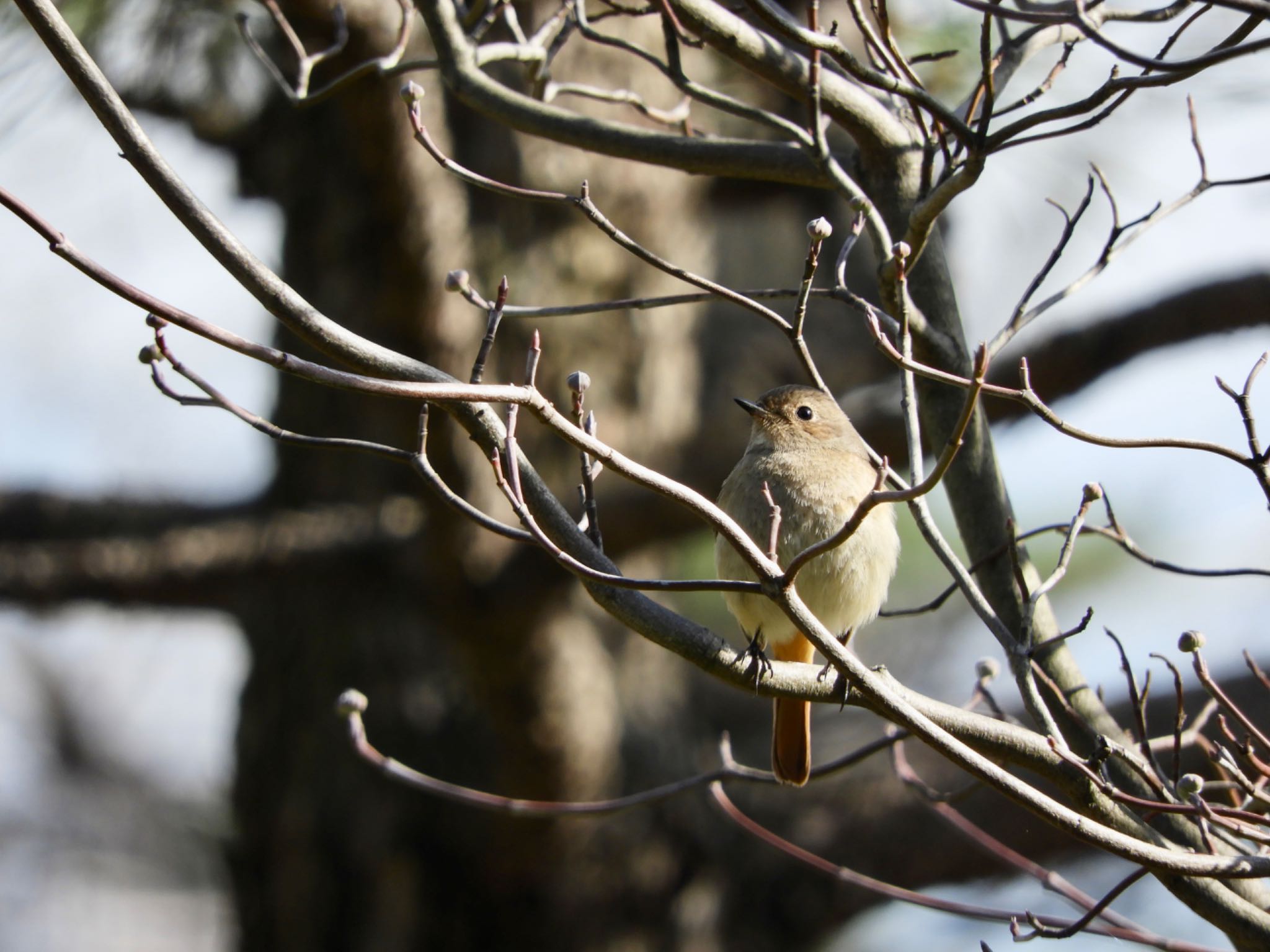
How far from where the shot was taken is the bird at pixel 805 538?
2.88 m

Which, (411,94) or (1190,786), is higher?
(411,94)

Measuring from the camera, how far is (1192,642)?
1657 millimetres

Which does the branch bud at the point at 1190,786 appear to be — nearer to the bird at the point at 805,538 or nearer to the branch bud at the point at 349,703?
the bird at the point at 805,538

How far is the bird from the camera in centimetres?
288

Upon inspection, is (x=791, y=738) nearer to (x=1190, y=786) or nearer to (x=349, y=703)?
(x=349, y=703)

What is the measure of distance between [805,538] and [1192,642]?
1260mm

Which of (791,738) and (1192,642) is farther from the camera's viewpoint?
(791,738)

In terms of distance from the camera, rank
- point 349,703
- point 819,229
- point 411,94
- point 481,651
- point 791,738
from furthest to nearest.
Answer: point 481,651
point 791,738
point 349,703
point 411,94
point 819,229

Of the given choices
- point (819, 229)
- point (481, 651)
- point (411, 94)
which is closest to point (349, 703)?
point (411, 94)

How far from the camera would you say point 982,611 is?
6.00ft

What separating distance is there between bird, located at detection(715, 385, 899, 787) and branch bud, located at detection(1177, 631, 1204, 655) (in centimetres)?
108

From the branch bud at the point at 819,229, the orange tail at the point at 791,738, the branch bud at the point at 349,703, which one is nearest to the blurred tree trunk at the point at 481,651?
the orange tail at the point at 791,738

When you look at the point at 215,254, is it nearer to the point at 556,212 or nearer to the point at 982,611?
the point at 982,611

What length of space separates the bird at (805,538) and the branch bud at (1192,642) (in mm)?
1083
